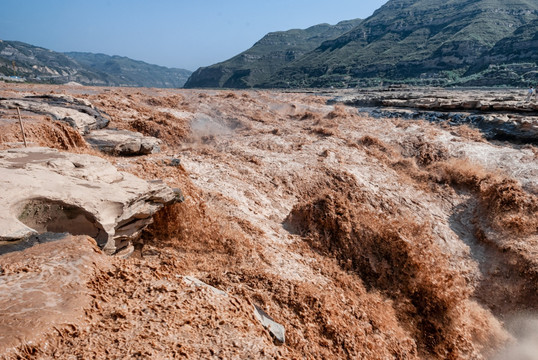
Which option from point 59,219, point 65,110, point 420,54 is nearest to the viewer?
point 59,219

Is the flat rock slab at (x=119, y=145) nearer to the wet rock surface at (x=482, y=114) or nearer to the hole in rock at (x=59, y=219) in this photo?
the hole in rock at (x=59, y=219)

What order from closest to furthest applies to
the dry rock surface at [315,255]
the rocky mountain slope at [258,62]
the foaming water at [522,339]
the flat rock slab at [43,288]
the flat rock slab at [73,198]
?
the flat rock slab at [43,288]
the dry rock surface at [315,255]
the flat rock slab at [73,198]
the foaming water at [522,339]
the rocky mountain slope at [258,62]

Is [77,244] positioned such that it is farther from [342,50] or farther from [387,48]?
[342,50]

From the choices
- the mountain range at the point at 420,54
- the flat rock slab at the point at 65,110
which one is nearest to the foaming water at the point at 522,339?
the flat rock slab at the point at 65,110

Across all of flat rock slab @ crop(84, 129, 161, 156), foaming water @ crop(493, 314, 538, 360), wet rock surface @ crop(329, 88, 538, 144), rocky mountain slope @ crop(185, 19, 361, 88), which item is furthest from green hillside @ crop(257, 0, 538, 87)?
flat rock slab @ crop(84, 129, 161, 156)

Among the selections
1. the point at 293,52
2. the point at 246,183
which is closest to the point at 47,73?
the point at 293,52

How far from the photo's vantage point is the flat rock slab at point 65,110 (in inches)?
410

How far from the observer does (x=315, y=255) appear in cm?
710

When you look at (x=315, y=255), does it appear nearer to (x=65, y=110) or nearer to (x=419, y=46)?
(x=65, y=110)

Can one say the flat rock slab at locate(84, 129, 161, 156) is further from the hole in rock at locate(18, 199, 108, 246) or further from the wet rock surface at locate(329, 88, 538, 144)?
the wet rock surface at locate(329, 88, 538, 144)

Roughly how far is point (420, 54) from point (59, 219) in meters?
87.8

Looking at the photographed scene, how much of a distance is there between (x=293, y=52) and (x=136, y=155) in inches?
4900

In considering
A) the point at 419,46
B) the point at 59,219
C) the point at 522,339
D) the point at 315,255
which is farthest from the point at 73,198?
the point at 419,46

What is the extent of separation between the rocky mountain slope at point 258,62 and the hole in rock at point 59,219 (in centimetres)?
9200
